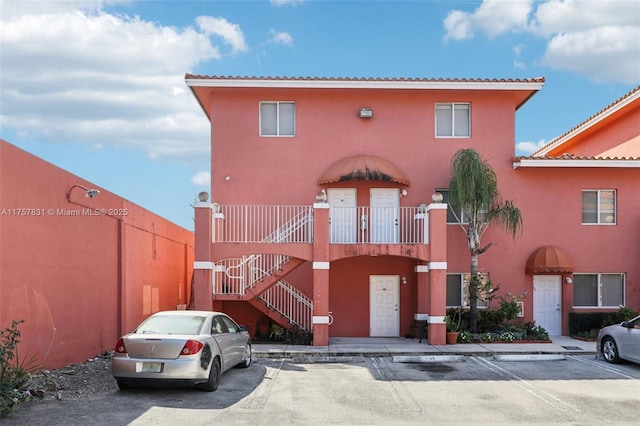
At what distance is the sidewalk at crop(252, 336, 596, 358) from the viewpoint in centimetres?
1588

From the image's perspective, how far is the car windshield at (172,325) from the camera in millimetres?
10815

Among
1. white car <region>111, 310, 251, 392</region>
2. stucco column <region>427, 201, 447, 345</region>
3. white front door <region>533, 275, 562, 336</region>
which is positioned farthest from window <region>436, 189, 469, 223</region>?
white car <region>111, 310, 251, 392</region>

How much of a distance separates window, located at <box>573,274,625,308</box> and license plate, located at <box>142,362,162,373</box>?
14.9 metres

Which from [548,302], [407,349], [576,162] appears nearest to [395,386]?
[407,349]

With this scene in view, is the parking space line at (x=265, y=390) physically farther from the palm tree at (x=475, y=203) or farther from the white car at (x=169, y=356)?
the palm tree at (x=475, y=203)

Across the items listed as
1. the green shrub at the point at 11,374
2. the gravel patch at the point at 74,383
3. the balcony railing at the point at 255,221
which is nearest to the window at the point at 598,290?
the balcony railing at the point at 255,221

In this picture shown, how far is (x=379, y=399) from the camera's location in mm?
10672

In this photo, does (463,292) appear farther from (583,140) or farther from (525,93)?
(583,140)

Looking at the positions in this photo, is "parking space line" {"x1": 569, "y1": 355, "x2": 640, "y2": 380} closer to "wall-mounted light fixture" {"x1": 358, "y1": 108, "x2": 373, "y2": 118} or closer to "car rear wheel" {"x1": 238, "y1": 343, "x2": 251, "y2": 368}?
"car rear wheel" {"x1": 238, "y1": 343, "x2": 251, "y2": 368}

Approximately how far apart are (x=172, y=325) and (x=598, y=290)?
1489cm

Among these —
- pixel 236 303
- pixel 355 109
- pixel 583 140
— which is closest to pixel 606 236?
pixel 583 140

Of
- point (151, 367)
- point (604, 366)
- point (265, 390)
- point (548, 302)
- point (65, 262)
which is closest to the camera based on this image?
point (151, 367)

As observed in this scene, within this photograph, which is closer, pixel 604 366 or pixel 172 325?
pixel 172 325

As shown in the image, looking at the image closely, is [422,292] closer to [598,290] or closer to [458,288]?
[458,288]
